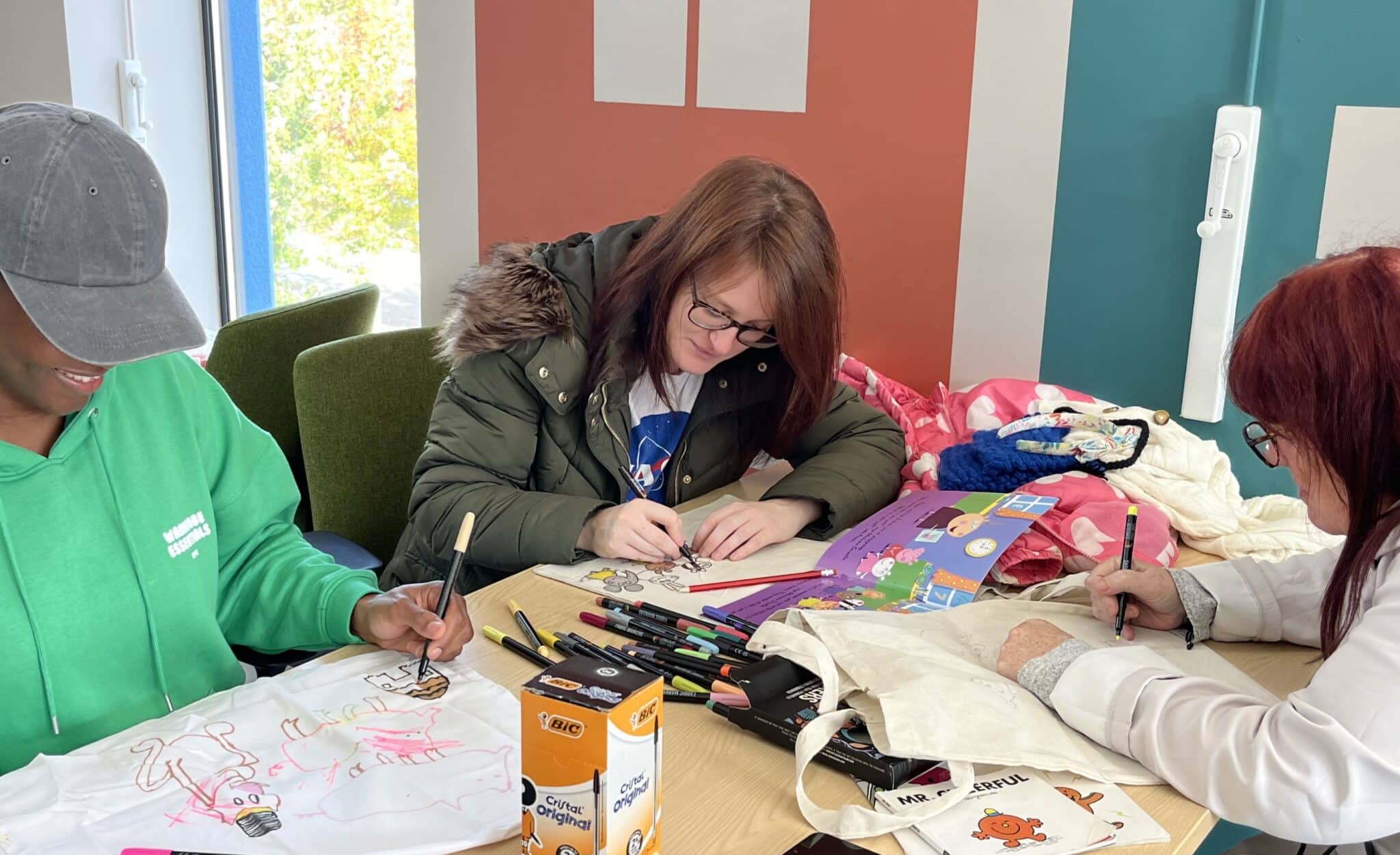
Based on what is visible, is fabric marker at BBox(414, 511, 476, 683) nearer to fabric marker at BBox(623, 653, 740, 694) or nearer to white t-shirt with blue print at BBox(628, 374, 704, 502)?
fabric marker at BBox(623, 653, 740, 694)

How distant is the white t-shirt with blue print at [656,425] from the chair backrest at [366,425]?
462 millimetres

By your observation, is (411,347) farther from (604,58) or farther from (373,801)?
(373,801)

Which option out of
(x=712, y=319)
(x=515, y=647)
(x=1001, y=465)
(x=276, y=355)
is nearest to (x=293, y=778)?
(x=515, y=647)

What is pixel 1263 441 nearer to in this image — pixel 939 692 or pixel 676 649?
pixel 939 692

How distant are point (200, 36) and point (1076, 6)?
2807 millimetres

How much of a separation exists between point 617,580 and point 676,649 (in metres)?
0.23

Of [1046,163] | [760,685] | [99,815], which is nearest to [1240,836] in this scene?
[1046,163]

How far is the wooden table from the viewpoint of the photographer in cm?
96

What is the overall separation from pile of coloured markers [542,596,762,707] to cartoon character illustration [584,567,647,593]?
0.07 m

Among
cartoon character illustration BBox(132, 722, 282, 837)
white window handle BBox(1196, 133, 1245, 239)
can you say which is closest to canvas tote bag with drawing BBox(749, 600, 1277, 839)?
cartoon character illustration BBox(132, 722, 282, 837)

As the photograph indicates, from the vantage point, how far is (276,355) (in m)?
2.49

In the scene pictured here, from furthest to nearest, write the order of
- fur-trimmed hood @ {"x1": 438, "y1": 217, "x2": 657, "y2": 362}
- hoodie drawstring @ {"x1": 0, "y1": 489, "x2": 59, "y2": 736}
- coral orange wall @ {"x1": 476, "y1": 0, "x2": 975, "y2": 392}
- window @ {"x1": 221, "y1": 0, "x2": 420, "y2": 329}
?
window @ {"x1": 221, "y1": 0, "x2": 420, "y2": 329} < coral orange wall @ {"x1": 476, "y1": 0, "x2": 975, "y2": 392} < fur-trimmed hood @ {"x1": 438, "y1": 217, "x2": 657, "y2": 362} < hoodie drawstring @ {"x1": 0, "y1": 489, "x2": 59, "y2": 736}

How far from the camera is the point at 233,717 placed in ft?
3.55

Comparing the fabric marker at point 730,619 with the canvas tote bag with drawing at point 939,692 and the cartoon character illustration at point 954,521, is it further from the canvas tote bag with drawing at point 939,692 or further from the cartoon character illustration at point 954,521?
the cartoon character illustration at point 954,521
